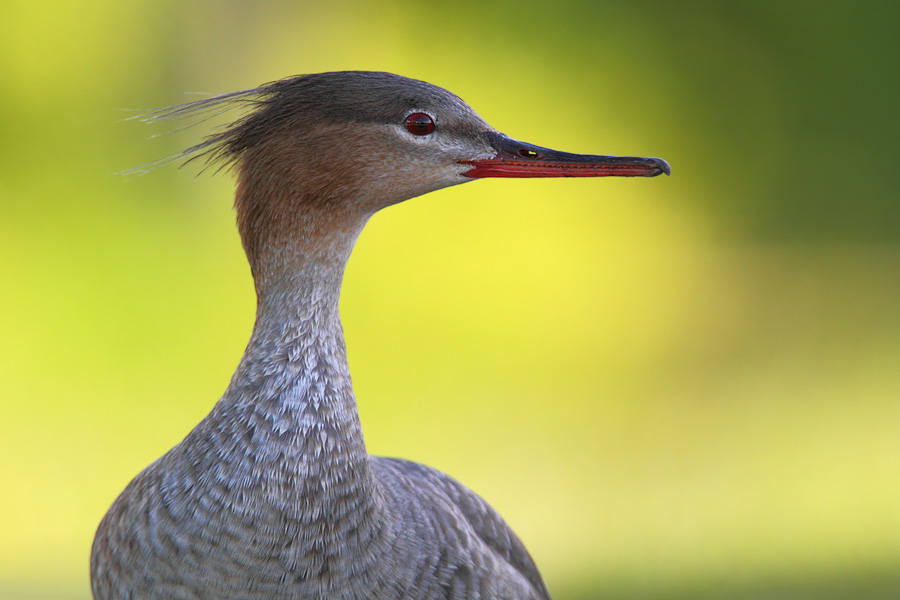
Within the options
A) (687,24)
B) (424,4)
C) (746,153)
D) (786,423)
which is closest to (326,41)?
(424,4)

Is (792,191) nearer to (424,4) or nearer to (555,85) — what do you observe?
(555,85)

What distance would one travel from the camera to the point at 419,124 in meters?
0.97

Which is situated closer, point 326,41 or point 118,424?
point 118,424

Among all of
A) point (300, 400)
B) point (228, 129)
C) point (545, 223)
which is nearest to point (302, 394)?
point (300, 400)

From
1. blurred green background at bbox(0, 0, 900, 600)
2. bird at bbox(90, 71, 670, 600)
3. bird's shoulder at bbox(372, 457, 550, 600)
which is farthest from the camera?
blurred green background at bbox(0, 0, 900, 600)

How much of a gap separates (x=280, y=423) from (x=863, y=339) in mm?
2680

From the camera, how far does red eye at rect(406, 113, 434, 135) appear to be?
38.2 inches

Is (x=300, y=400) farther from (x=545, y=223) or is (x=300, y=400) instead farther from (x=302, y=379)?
(x=545, y=223)

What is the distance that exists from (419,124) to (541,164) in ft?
0.48

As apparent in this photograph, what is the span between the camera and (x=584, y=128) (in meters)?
3.11

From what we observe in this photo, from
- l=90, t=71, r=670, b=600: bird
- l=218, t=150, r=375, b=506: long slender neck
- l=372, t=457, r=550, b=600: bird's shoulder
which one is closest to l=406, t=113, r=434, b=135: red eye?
l=90, t=71, r=670, b=600: bird

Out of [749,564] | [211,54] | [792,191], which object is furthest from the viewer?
[792,191]

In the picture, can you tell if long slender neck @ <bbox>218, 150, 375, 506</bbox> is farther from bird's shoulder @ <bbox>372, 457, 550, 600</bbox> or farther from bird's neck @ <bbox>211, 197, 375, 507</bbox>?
bird's shoulder @ <bbox>372, 457, 550, 600</bbox>

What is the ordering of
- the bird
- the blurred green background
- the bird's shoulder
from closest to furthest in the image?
the bird < the bird's shoulder < the blurred green background
